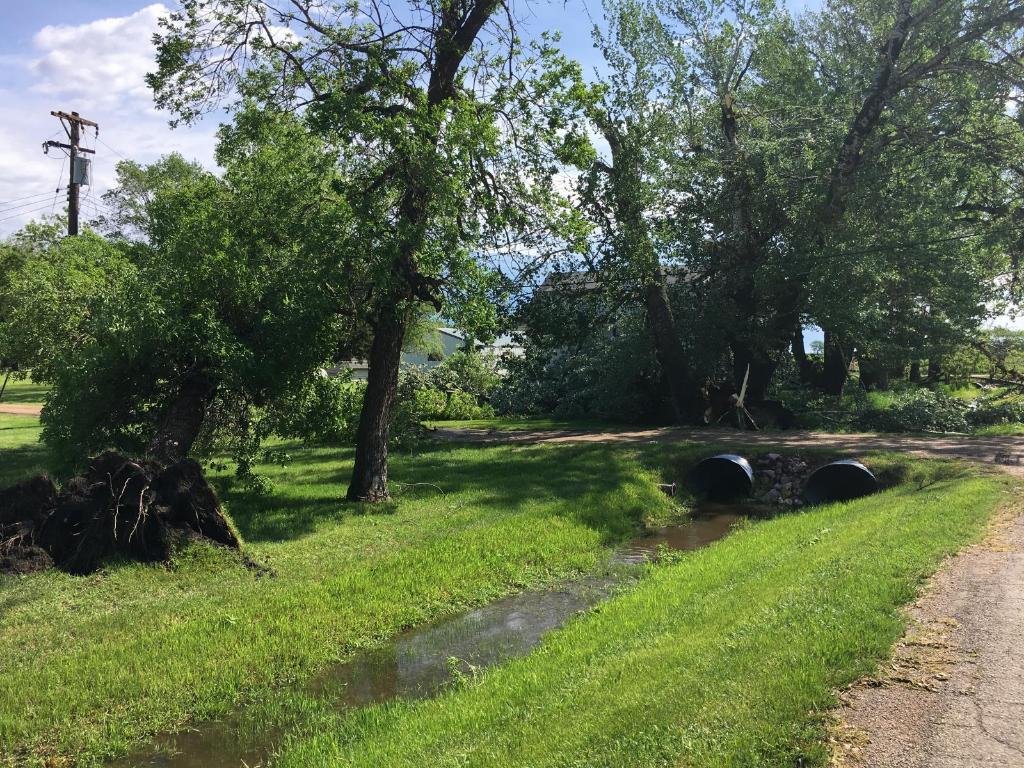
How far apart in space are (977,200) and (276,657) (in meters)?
27.1

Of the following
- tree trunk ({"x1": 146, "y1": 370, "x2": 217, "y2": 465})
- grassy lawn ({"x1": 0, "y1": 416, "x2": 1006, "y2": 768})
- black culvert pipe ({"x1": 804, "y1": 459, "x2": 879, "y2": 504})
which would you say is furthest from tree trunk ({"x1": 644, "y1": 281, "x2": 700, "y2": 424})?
tree trunk ({"x1": 146, "y1": 370, "x2": 217, "y2": 465})

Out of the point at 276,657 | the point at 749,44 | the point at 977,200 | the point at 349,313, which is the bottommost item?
the point at 276,657

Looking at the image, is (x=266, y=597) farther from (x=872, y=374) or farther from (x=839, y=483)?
(x=872, y=374)

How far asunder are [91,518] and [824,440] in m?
16.0

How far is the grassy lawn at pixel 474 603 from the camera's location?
14.7ft

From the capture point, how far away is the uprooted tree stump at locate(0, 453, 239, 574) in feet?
26.5

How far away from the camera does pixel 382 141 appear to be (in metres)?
11.3

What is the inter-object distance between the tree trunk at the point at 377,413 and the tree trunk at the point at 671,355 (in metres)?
12.0

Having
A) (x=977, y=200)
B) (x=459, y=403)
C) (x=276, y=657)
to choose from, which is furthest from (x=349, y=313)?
(x=977, y=200)

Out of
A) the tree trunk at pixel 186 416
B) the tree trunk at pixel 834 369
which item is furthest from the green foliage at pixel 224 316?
the tree trunk at pixel 834 369

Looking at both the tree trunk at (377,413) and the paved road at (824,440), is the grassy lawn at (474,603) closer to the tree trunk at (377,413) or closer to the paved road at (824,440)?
the tree trunk at (377,413)

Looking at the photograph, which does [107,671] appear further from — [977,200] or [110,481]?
[977,200]

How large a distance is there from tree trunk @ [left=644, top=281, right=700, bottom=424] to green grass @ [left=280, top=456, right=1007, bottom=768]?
1465 centimetres

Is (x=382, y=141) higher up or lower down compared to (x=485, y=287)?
higher up
